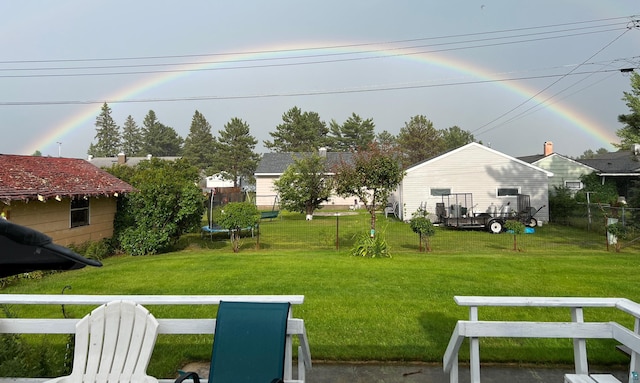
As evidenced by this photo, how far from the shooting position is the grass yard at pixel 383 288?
14.0 ft

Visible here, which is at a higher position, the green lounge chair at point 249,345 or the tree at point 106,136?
the tree at point 106,136

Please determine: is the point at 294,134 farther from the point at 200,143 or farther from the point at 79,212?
the point at 79,212

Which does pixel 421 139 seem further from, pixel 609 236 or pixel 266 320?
pixel 266 320

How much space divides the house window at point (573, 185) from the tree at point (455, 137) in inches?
1742

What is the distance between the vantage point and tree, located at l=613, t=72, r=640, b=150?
554 inches

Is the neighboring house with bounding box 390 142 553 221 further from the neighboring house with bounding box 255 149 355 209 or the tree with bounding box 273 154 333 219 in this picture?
the neighboring house with bounding box 255 149 355 209

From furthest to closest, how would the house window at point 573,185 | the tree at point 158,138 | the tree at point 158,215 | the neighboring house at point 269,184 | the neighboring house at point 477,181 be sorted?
the tree at point 158,138
the neighboring house at point 269,184
the house window at point 573,185
the neighboring house at point 477,181
the tree at point 158,215

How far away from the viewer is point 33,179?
1157cm

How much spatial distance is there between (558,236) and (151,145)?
275ft

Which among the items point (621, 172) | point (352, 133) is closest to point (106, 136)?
point (352, 133)

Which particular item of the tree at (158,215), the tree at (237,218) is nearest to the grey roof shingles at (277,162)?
the tree at (158,215)

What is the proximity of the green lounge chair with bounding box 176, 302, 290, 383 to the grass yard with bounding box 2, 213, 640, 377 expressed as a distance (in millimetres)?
1733

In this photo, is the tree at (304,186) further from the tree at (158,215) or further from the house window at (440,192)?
the tree at (158,215)

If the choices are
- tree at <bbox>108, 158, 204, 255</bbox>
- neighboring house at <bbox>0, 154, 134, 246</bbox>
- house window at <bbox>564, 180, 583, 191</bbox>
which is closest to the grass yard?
tree at <bbox>108, 158, 204, 255</bbox>
